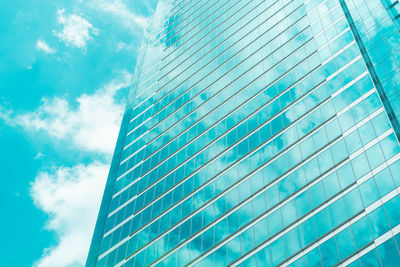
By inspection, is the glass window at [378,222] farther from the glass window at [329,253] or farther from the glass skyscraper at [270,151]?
the glass window at [329,253]

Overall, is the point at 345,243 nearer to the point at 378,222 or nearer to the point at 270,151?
the point at 378,222

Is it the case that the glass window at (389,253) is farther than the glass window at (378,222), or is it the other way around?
the glass window at (378,222)

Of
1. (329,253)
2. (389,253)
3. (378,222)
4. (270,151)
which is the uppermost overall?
(270,151)

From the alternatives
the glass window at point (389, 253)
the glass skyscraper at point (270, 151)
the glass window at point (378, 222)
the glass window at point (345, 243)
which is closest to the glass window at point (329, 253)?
the glass skyscraper at point (270, 151)

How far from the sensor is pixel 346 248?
109 feet

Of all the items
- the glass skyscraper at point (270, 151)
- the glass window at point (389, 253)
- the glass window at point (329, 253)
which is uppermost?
the glass skyscraper at point (270, 151)

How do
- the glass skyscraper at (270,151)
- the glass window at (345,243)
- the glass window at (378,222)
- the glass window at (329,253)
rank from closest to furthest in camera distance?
the glass window at (378,222) < the glass window at (345,243) < the glass window at (329,253) < the glass skyscraper at (270,151)

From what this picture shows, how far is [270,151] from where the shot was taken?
47375 mm

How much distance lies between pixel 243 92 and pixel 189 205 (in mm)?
19388

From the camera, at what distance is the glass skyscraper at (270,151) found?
118ft

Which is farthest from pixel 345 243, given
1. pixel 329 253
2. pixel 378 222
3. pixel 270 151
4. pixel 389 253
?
pixel 270 151

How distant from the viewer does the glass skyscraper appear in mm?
35938

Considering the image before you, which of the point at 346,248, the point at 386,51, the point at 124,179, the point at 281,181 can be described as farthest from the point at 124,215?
the point at 386,51

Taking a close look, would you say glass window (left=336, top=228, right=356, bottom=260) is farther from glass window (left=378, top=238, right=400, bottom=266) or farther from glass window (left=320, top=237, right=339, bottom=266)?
glass window (left=378, top=238, right=400, bottom=266)
